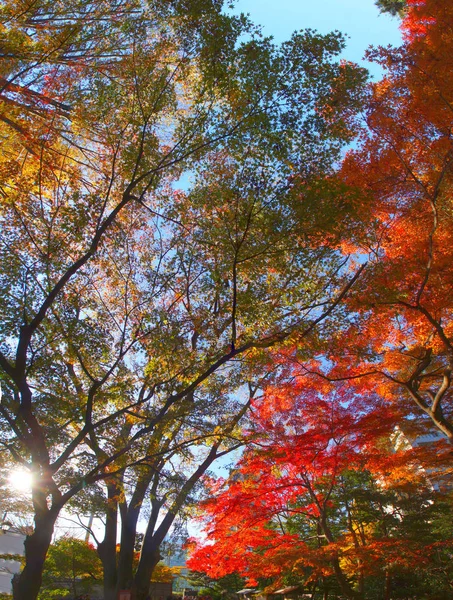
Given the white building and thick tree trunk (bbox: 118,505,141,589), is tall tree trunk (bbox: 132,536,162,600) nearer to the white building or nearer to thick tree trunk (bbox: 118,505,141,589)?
thick tree trunk (bbox: 118,505,141,589)

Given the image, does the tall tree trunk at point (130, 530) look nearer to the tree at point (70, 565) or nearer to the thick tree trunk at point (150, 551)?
the thick tree trunk at point (150, 551)

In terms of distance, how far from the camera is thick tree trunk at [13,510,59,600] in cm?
525

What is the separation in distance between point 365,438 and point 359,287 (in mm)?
4935

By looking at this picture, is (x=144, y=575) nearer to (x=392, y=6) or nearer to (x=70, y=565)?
(x=70, y=565)

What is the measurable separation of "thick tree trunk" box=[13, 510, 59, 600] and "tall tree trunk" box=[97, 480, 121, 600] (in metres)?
2.61

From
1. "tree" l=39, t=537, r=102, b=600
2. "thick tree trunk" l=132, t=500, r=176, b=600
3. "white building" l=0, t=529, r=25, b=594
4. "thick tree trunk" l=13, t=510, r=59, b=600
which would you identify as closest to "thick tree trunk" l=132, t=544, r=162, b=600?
"thick tree trunk" l=132, t=500, r=176, b=600

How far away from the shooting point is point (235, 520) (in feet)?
35.2

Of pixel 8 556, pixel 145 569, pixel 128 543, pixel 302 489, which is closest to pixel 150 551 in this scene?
pixel 145 569

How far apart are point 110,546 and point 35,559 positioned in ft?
12.8

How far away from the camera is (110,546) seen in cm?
881

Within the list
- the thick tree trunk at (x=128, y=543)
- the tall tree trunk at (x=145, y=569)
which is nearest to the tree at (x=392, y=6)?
the thick tree trunk at (x=128, y=543)

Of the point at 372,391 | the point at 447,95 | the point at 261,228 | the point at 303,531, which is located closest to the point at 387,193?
the point at 447,95

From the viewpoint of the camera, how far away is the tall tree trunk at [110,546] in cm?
835

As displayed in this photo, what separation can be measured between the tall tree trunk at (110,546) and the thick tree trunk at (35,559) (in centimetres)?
261
